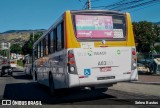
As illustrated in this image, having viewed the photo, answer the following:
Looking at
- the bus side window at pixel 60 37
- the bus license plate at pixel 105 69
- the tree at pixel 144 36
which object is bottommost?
the bus license plate at pixel 105 69

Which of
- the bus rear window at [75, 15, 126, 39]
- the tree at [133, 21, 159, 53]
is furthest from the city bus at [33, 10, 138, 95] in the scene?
the tree at [133, 21, 159, 53]

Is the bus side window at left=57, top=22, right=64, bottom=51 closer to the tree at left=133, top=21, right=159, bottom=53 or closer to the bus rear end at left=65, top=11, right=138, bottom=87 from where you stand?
the bus rear end at left=65, top=11, right=138, bottom=87

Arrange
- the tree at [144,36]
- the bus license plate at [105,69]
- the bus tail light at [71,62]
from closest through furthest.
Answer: the bus tail light at [71,62] < the bus license plate at [105,69] < the tree at [144,36]

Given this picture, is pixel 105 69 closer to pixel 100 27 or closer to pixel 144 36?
pixel 100 27

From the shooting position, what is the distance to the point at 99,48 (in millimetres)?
12203

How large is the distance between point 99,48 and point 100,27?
832mm

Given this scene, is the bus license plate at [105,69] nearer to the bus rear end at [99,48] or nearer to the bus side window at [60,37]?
the bus rear end at [99,48]

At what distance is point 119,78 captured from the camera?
A: 1241 centimetres

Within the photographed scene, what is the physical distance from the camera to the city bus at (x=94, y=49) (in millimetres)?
11867

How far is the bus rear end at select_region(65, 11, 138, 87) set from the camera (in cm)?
1187

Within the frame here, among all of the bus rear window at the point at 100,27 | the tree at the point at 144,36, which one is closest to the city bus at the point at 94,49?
the bus rear window at the point at 100,27

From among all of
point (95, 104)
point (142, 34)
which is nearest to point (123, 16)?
point (95, 104)

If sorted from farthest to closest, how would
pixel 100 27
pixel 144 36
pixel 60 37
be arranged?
pixel 144 36 → pixel 60 37 → pixel 100 27

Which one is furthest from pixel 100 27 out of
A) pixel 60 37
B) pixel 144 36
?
pixel 144 36
